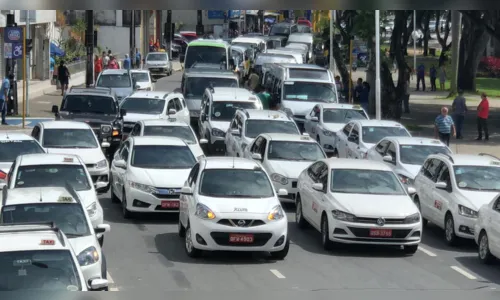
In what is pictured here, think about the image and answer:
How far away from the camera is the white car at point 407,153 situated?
72.3ft

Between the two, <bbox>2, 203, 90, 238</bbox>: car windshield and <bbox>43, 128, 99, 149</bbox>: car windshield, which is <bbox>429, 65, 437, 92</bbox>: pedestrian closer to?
<bbox>43, 128, 99, 149</bbox>: car windshield

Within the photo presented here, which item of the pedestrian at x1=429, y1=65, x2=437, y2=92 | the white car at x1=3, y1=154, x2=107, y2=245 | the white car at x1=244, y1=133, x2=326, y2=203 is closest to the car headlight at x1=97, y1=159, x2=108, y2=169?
the white car at x1=244, y1=133, x2=326, y2=203

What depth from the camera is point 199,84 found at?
3672 centimetres

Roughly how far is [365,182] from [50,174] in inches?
212

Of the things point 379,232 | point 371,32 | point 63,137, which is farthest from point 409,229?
point 371,32

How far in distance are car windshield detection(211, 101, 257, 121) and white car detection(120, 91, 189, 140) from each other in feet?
4.69

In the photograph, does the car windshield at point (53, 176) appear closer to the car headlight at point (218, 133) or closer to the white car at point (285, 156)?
the white car at point (285, 156)

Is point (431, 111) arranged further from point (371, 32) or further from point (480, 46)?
point (480, 46)

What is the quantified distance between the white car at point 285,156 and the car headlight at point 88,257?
29.1ft

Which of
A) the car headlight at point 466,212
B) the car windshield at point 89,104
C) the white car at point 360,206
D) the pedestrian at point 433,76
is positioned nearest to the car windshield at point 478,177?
the car headlight at point 466,212

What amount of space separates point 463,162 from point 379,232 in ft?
10.6

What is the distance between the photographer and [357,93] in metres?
42.6

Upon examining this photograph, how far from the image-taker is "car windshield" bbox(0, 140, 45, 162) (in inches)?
841

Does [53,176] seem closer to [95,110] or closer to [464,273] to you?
[464,273]
